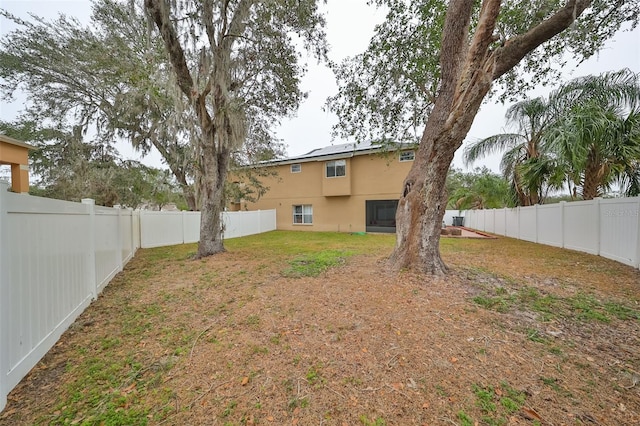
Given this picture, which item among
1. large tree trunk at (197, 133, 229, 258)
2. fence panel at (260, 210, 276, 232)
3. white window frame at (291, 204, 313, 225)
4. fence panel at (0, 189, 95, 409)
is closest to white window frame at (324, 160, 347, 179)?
white window frame at (291, 204, 313, 225)

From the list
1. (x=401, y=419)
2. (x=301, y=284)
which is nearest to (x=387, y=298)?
(x=301, y=284)

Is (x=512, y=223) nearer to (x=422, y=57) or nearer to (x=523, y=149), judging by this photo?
(x=523, y=149)

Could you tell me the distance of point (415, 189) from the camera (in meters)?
4.65

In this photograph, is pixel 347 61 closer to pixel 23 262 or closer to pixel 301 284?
pixel 301 284

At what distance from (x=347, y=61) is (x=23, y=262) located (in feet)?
25.4

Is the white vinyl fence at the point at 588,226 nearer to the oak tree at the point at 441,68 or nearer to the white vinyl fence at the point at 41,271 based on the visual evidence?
the oak tree at the point at 441,68

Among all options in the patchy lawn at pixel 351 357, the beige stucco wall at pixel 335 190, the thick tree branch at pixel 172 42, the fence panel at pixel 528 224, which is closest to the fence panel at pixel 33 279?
the patchy lawn at pixel 351 357

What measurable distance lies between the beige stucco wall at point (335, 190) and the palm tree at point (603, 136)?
23.7 ft

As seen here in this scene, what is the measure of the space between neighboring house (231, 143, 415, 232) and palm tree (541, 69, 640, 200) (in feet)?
23.5

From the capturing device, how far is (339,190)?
1570cm

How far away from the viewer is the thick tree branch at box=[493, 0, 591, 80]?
13.4 ft

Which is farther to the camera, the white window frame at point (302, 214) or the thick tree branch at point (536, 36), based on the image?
the white window frame at point (302, 214)

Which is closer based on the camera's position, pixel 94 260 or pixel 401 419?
pixel 401 419

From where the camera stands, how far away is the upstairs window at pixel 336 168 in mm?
15602
